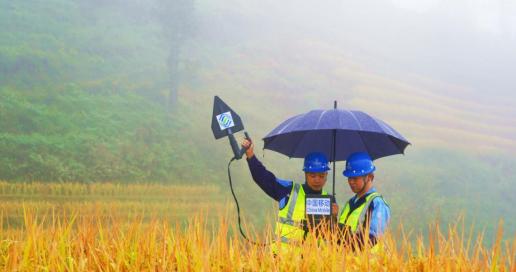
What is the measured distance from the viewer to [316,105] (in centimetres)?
6344

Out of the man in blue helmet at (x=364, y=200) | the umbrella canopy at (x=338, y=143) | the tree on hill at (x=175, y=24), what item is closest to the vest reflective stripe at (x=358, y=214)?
the man in blue helmet at (x=364, y=200)

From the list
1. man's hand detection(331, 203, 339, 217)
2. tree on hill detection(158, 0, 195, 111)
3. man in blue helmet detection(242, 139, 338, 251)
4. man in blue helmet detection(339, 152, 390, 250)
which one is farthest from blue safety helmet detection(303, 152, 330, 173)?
tree on hill detection(158, 0, 195, 111)

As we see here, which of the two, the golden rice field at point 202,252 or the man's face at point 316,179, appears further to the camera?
the man's face at point 316,179

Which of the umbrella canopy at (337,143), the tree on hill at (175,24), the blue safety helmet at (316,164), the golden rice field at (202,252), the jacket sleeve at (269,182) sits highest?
the tree on hill at (175,24)

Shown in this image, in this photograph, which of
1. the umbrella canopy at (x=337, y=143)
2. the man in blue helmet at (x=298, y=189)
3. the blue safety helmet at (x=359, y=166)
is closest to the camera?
the blue safety helmet at (x=359, y=166)

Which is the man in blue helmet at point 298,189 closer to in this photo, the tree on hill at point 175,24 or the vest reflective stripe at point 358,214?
the vest reflective stripe at point 358,214

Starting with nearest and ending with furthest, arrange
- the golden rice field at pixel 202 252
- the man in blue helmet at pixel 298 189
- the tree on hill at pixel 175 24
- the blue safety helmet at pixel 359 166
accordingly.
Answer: the golden rice field at pixel 202 252 < the blue safety helmet at pixel 359 166 < the man in blue helmet at pixel 298 189 < the tree on hill at pixel 175 24

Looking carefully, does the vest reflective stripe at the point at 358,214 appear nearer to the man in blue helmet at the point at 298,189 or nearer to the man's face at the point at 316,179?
the man in blue helmet at the point at 298,189

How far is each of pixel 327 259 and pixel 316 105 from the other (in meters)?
59.3

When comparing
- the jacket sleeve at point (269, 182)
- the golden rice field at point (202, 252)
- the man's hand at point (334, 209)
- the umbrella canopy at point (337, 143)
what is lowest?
the golden rice field at point (202, 252)

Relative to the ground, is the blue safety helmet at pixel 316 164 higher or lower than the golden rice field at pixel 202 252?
higher

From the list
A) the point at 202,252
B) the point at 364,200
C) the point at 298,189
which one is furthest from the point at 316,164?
the point at 202,252

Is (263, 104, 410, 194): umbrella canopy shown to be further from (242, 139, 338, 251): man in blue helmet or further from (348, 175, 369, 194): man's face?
(348, 175, 369, 194): man's face

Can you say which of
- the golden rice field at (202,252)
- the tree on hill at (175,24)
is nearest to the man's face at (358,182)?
the golden rice field at (202,252)
